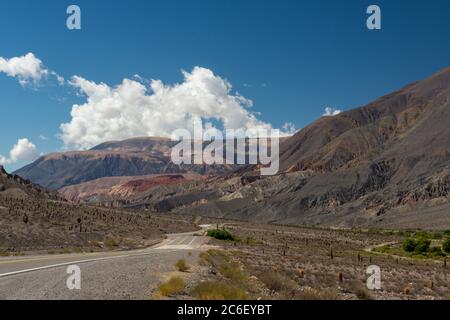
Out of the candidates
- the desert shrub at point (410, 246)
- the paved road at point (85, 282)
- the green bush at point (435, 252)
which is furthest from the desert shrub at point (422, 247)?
the paved road at point (85, 282)

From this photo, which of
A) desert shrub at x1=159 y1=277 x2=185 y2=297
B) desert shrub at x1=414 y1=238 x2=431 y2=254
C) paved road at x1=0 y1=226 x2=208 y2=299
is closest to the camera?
paved road at x1=0 y1=226 x2=208 y2=299

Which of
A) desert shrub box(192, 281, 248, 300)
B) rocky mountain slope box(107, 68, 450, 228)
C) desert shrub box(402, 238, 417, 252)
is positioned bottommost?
desert shrub box(192, 281, 248, 300)

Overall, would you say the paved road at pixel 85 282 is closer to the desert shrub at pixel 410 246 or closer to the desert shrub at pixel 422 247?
the desert shrub at pixel 422 247

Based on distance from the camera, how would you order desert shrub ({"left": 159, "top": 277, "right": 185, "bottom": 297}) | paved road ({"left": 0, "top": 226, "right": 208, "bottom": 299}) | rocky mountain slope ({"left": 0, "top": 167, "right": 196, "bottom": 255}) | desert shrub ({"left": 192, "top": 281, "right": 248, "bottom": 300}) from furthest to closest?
1. rocky mountain slope ({"left": 0, "top": 167, "right": 196, "bottom": 255})
2. desert shrub ({"left": 159, "top": 277, "right": 185, "bottom": 297})
3. desert shrub ({"left": 192, "top": 281, "right": 248, "bottom": 300})
4. paved road ({"left": 0, "top": 226, "right": 208, "bottom": 299})

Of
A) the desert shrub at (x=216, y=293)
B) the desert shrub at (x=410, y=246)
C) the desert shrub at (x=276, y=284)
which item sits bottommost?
the desert shrub at (x=276, y=284)

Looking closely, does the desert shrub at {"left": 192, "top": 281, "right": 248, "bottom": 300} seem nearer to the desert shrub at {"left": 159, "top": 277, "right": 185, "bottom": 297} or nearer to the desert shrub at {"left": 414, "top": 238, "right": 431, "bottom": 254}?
the desert shrub at {"left": 159, "top": 277, "right": 185, "bottom": 297}

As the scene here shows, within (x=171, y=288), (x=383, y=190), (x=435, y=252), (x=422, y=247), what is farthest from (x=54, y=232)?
(x=383, y=190)

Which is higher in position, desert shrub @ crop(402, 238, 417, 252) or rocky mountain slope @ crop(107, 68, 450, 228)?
rocky mountain slope @ crop(107, 68, 450, 228)

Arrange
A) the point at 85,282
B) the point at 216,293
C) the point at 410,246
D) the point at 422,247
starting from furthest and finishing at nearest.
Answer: the point at 410,246, the point at 422,247, the point at 85,282, the point at 216,293

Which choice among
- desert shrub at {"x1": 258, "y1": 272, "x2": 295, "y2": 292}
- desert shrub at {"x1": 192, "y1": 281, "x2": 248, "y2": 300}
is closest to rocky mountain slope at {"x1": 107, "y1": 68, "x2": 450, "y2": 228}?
desert shrub at {"x1": 258, "y1": 272, "x2": 295, "y2": 292}

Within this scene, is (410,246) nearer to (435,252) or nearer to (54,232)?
(435,252)
